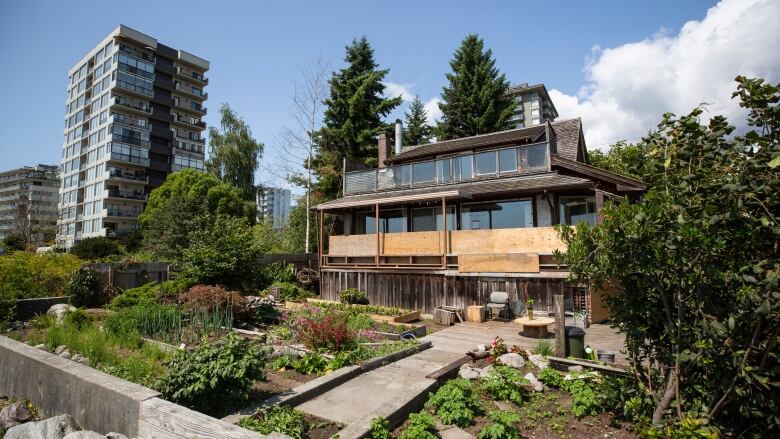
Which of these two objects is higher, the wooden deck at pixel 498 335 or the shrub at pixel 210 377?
the shrub at pixel 210 377

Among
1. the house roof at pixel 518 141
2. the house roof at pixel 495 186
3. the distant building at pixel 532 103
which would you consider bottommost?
the house roof at pixel 495 186

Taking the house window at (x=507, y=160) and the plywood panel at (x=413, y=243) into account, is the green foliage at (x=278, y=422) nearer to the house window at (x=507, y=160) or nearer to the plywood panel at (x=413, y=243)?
the plywood panel at (x=413, y=243)

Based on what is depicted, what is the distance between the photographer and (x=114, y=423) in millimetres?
4949

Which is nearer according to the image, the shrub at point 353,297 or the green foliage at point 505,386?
the green foliage at point 505,386

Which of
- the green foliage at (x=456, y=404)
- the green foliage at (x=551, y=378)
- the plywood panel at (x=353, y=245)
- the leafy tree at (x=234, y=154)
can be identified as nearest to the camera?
the green foliage at (x=456, y=404)

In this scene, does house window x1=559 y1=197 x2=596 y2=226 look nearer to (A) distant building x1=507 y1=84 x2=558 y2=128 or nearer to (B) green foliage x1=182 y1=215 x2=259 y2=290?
(B) green foliage x1=182 y1=215 x2=259 y2=290

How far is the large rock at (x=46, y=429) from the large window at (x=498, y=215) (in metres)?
15.8

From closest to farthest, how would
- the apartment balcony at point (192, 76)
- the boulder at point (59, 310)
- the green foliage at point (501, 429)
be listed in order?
1. the green foliage at point (501, 429)
2. the boulder at point (59, 310)
3. the apartment balcony at point (192, 76)

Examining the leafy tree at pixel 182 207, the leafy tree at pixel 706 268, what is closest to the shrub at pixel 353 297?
the leafy tree at pixel 706 268

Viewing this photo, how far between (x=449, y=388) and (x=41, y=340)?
9.71m

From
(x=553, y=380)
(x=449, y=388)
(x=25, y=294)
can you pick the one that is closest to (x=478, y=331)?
(x=553, y=380)

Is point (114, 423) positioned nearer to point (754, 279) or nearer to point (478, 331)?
point (754, 279)

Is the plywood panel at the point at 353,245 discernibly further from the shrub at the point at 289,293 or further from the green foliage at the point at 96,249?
the green foliage at the point at 96,249

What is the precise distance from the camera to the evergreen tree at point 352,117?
3131 centimetres
